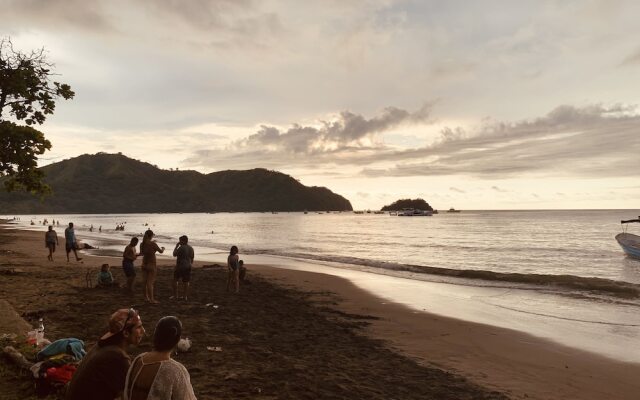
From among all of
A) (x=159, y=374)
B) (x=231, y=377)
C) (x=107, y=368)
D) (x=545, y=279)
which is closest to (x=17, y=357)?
(x=231, y=377)

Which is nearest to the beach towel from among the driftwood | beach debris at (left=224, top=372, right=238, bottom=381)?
the driftwood

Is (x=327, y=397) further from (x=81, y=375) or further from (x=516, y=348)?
(x=516, y=348)

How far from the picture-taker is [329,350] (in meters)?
10.7

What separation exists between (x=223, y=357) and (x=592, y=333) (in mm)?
12652

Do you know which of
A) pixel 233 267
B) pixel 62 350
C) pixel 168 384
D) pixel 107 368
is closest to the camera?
pixel 168 384

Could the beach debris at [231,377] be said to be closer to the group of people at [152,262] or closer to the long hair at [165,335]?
the long hair at [165,335]

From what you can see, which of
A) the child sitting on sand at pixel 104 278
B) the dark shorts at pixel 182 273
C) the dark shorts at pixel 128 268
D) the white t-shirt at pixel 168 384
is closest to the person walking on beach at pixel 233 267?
the dark shorts at pixel 182 273

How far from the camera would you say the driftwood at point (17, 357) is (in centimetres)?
712

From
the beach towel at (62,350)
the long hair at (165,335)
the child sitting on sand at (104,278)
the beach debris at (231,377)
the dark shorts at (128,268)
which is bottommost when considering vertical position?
the beach debris at (231,377)

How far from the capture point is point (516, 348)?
1245 centimetres

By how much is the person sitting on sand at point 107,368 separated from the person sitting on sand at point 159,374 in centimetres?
41

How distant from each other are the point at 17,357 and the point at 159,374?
5.50m

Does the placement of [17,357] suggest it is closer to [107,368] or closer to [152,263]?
[107,368]

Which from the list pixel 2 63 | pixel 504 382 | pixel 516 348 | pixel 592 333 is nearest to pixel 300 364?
pixel 504 382
